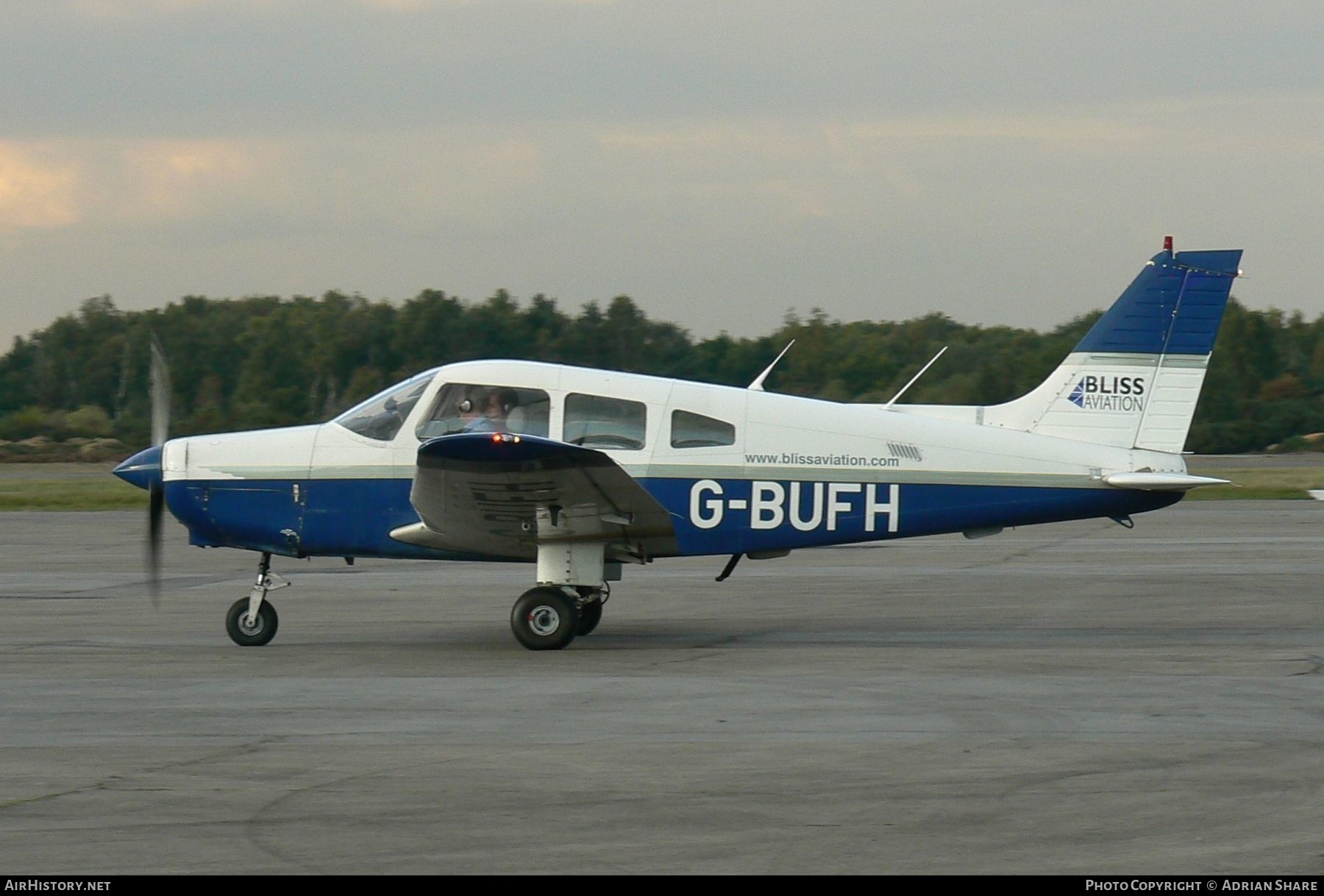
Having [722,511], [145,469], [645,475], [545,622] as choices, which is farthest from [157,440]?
[722,511]

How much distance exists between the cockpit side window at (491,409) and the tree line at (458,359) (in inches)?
961

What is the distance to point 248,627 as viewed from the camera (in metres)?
11.2

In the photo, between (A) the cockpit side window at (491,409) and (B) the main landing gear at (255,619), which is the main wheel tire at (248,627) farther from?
(A) the cockpit side window at (491,409)

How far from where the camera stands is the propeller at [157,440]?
11.3 meters

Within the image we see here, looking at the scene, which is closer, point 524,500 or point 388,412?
point 524,500

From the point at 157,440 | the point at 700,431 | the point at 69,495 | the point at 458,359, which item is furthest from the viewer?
the point at 458,359

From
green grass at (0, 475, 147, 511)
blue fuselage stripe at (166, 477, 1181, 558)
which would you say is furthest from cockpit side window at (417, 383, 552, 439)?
green grass at (0, 475, 147, 511)

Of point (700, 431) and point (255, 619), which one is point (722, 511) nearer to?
point (700, 431)

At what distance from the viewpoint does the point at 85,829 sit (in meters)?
5.79

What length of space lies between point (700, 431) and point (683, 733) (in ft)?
12.4

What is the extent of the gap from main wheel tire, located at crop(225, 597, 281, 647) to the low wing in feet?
4.01

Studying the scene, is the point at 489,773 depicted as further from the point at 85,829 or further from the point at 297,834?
the point at 85,829

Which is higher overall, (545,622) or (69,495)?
(545,622)

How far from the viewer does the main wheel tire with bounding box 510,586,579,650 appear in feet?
35.4
